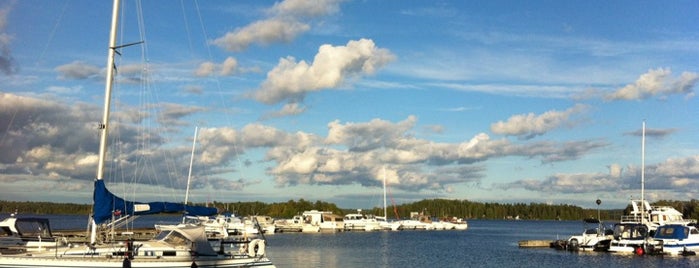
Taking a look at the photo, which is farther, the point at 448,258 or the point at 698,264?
the point at 448,258

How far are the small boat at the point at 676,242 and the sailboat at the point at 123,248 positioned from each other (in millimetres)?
53419

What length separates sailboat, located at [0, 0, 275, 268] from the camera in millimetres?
34125

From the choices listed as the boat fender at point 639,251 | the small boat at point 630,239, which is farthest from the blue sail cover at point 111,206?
the small boat at point 630,239

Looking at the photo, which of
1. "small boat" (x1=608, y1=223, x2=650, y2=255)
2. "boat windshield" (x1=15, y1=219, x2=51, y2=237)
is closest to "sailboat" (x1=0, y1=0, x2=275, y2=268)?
"boat windshield" (x1=15, y1=219, x2=51, y2=237)

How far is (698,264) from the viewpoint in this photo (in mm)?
67500

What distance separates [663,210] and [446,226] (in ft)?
336

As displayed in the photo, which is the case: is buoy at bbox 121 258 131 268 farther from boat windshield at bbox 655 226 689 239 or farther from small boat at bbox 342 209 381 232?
small boat at bbox 342 209 381 232

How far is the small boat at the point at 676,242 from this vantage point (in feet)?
249

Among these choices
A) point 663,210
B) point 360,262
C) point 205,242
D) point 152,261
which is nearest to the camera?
point 152,261

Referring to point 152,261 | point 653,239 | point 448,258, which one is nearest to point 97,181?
point 152,261

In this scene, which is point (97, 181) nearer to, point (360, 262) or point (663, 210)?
point (360, 262)

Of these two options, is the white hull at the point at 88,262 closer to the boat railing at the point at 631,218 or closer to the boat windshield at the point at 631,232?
the boat windshield at the point at 631,232

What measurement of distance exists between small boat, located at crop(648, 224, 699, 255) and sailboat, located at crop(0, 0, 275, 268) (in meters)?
53.4

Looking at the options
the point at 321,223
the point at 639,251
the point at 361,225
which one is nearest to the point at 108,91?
the point at 639,251
